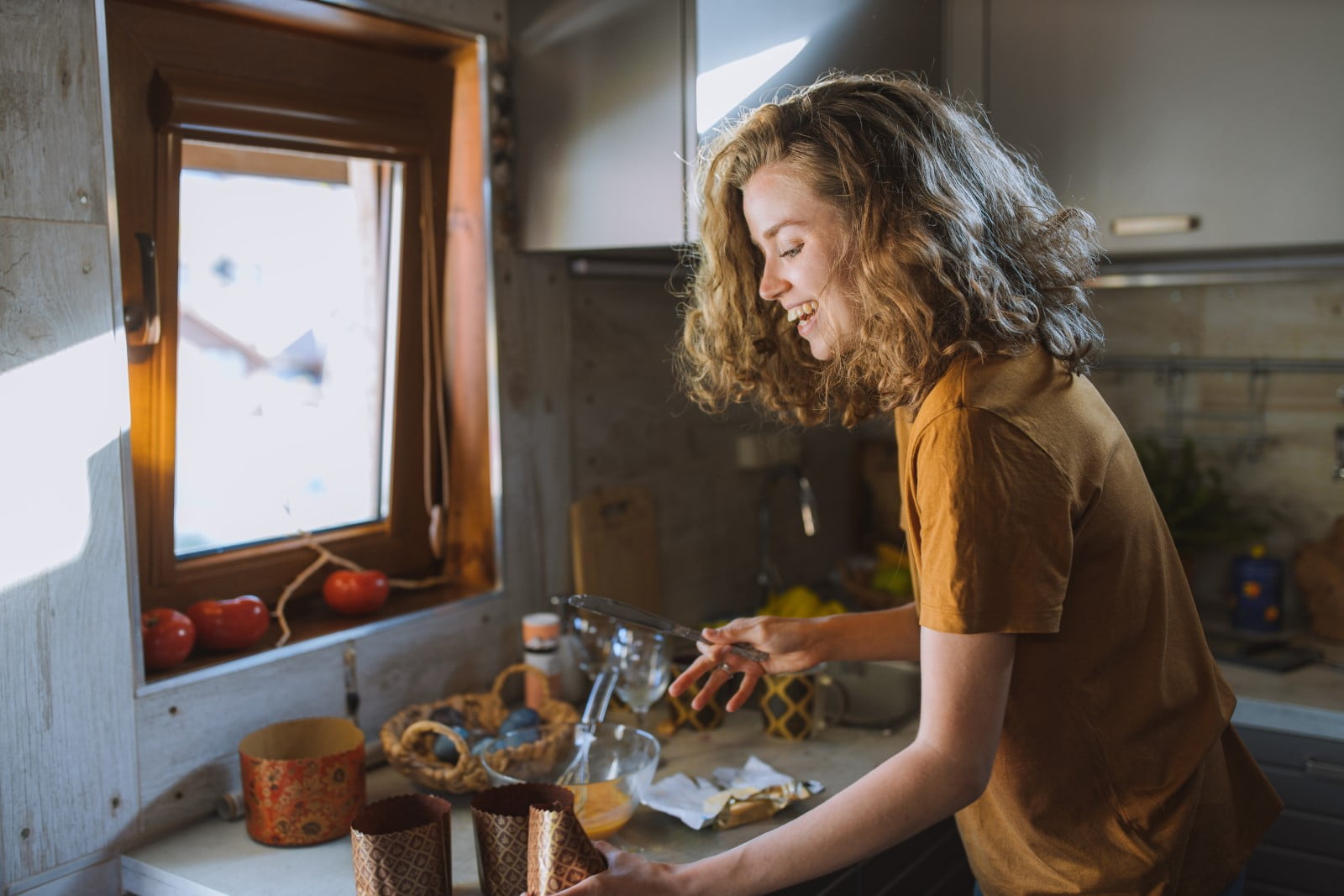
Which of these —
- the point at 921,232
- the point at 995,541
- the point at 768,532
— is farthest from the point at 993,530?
the point at 768,532

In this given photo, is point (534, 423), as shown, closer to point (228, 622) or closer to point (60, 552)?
point (228, 622)

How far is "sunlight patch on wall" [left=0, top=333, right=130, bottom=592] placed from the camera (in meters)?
1.25

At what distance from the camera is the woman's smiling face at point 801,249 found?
111 centimetres

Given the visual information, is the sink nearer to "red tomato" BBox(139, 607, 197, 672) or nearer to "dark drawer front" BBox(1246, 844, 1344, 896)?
"dark drawer front" BBox(1246, 844, 1344, 896)

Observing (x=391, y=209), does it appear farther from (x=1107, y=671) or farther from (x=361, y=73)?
(x=1107, y=671)

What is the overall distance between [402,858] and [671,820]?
40cm

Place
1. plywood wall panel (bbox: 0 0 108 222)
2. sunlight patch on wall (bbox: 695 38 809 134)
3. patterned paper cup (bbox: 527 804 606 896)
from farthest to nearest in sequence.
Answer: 1. sunlight patch on wall (bbox: 695 38 809 134)
2. plywood wall panel (bbox: 0 0 108 222)
3. patterned paper cup (bbox: 527 804 606 896)

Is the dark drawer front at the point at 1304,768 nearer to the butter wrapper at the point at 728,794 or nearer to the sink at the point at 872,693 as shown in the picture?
the sink at the point at 872,693

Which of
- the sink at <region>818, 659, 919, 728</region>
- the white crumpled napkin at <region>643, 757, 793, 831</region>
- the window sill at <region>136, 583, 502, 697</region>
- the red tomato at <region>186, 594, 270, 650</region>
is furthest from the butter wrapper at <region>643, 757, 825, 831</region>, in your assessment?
the red tomato at <region>186, 594, 270, 650</region>

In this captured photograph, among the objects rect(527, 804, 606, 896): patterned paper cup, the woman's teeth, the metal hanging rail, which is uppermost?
the woman's teeth

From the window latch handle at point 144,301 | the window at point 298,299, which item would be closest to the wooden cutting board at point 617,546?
the window at point 298,299

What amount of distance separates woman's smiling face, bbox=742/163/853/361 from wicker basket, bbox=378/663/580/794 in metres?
0.68

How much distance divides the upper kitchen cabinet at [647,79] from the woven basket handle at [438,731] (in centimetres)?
75

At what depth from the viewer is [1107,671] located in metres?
1.06
